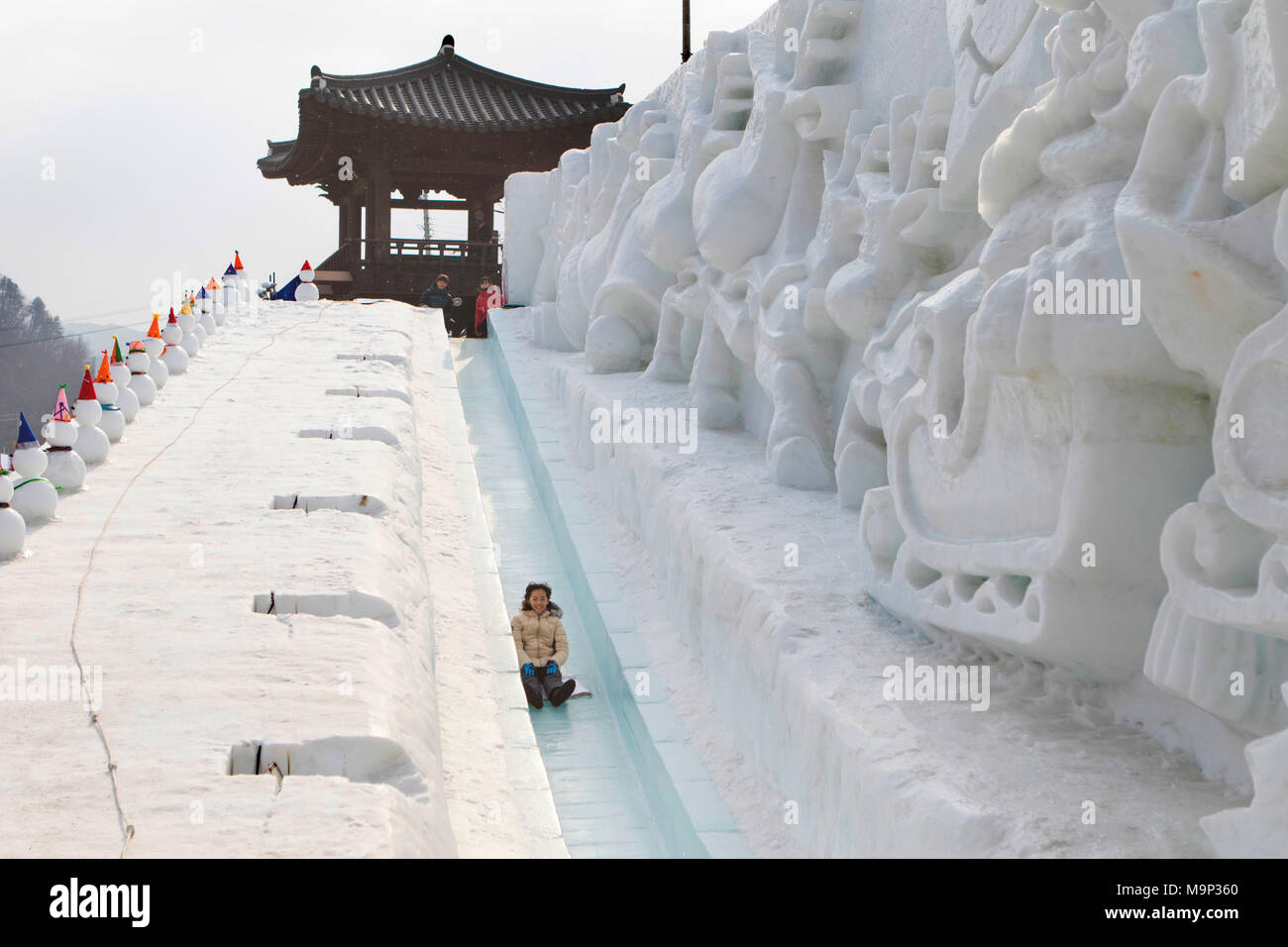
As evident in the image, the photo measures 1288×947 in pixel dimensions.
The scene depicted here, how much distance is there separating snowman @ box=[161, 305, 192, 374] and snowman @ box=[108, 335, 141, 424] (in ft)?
→ 3.32

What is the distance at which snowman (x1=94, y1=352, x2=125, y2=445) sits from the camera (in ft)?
17.9

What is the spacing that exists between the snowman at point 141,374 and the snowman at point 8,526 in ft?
7.98

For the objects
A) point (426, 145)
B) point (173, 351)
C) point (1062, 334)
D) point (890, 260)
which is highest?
point (426, 145)

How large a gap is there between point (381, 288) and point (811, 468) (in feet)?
35.7

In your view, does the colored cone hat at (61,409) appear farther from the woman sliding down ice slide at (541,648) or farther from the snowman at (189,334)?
the snowman at (189,334)

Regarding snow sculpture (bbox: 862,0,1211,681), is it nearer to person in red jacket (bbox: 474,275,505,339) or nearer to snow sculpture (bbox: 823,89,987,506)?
snow sculpture (bbox: 823,89,987,506)

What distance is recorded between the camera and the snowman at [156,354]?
6.81 m

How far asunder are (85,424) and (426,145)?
11769 millimetres

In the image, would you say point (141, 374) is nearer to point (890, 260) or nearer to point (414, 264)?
point (890, 260)

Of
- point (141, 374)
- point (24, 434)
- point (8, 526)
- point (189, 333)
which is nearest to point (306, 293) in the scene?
point (189, 333)

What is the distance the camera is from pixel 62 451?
4.60 metres

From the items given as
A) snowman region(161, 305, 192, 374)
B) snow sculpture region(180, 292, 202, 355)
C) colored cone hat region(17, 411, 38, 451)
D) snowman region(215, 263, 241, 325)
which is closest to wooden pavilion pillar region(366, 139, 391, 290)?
snowman region(215, 263, 241, 325)
